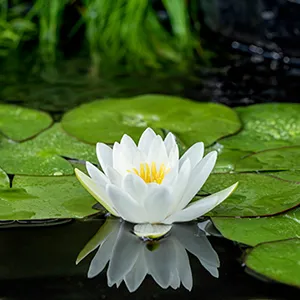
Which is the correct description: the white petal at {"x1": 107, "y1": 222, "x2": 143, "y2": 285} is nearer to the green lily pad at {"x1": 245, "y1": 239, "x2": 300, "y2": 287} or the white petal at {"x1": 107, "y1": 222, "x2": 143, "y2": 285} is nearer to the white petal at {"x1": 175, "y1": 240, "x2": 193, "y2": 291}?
the white petal at {"x1": 175, "y1": 240, "x2": 193, "y2": 291}

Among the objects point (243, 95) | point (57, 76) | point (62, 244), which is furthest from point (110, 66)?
point (62, 244)

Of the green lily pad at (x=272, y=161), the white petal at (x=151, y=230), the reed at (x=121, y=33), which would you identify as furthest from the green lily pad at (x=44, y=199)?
the reed at (x=121, y=33)

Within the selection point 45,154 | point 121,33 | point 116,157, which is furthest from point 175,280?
point 121,33

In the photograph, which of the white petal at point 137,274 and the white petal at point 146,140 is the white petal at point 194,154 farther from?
the white petal at point 137,274

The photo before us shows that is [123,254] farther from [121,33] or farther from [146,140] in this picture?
[121,33]

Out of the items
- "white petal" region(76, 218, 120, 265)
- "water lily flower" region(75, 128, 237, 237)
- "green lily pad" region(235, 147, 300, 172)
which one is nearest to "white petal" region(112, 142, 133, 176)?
"water lily flower" region(75, 128, 237, 237)

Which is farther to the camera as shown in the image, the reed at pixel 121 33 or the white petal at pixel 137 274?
the reed at pixel 121 33
